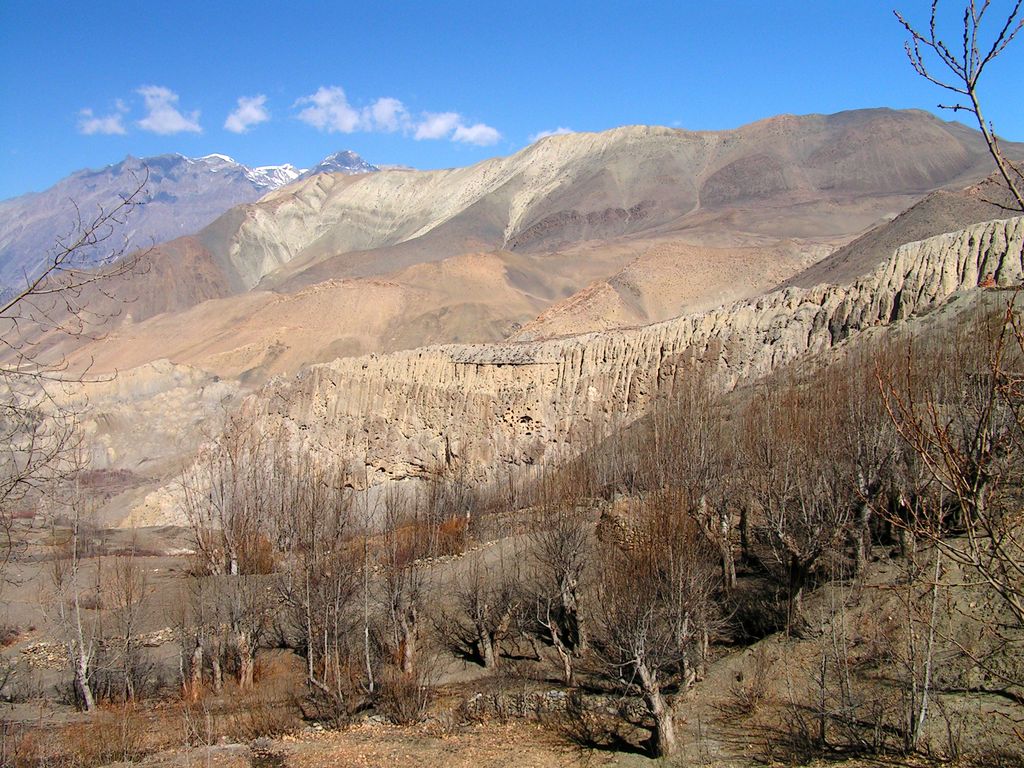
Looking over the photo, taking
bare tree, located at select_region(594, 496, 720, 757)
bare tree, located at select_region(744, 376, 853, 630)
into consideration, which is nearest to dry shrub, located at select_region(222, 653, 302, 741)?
bare tree, located at select_region(594, 496, 720, 757)

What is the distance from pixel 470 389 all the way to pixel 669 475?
30767 mm

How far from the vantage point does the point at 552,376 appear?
5284cm

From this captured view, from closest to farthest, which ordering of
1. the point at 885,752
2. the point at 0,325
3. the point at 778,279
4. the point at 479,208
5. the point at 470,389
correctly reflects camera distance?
the point at 885,752 → the point at 470,389 → the point at 778,279 → the point at 0,325 → the point at 479,208

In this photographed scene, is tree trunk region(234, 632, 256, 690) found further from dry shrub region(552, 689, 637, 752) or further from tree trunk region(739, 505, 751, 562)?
tree trunk region(739, 505, 751, 562)

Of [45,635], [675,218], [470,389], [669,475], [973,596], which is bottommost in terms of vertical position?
[45,635]

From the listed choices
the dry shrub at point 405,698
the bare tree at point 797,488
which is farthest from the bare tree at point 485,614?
the bare tree at point 797,488

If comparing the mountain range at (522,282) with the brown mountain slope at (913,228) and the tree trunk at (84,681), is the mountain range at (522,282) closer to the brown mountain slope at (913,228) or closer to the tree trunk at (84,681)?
the brown mountain slope at (913,228)

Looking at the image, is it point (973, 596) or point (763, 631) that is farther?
point (763, 631)

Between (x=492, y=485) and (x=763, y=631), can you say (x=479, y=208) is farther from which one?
(x=763, y=631)

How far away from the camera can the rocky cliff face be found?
41000 millimetres

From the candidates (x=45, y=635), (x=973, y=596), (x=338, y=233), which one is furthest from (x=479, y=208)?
(x=973, y=596)

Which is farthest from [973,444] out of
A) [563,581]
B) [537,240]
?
[537,240]

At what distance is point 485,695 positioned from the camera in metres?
19.3

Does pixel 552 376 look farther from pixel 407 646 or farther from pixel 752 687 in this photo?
pixel 752 687
